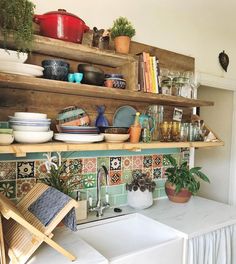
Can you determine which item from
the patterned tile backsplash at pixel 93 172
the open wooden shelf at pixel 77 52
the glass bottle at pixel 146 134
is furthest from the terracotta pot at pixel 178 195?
the open wooden shelf at pixel 77 52

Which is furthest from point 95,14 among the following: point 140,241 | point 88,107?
point 140,241

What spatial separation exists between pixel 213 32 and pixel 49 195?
2.20 m

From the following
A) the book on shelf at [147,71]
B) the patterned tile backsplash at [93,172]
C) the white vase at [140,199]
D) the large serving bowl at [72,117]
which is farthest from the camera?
the white vase at [140,199]

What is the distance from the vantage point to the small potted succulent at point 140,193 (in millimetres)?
1781

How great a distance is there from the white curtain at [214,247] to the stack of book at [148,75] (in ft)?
3.18

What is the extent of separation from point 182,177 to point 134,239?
64 centimetres

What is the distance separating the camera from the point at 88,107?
5.59ft

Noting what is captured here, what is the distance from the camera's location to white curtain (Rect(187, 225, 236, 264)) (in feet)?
4.79

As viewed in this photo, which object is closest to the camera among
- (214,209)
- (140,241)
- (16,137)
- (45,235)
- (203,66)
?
(45,235)

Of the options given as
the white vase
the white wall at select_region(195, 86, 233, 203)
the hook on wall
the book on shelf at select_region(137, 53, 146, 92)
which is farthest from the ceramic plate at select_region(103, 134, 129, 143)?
the white wall at select_region(195, 86, 233, 203)

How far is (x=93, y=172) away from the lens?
1.76 meters

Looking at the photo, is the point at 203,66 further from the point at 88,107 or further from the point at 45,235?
the point at 45,235

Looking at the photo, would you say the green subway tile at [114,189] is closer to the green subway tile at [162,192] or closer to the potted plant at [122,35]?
the green subway tile at [162,192]

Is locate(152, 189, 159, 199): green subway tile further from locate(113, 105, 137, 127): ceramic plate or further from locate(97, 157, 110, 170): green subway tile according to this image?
locate(113, 105, 137, 127): ceramic plate
